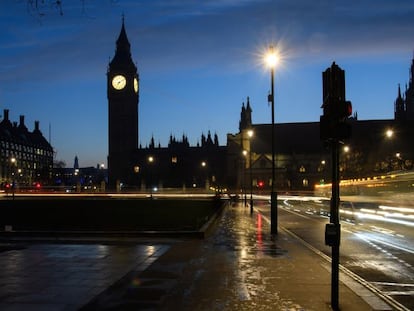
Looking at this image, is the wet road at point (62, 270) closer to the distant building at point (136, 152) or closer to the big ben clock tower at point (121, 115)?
the distant building at point (136, 152)

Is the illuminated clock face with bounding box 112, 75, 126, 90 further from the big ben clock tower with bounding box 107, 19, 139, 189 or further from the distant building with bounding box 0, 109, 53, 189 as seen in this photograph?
the distant building with bounding box 0, 109, 53, 189

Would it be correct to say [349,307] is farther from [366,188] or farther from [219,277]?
→ [366,188]

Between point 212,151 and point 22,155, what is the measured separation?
6216 centimetres

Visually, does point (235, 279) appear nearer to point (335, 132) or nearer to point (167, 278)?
point (167, 278)

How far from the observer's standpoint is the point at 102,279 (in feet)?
37.5

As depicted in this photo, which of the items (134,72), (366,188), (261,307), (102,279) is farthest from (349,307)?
(134,72)

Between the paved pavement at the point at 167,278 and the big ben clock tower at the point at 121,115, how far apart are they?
440ft

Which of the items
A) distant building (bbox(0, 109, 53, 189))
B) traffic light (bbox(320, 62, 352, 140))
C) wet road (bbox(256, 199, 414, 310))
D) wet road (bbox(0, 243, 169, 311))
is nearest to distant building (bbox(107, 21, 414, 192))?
distant building (bbox(0, 109, 53, 189))

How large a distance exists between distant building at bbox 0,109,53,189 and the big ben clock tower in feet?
83.9

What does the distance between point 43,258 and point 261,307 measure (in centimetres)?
766

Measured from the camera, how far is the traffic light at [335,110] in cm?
906

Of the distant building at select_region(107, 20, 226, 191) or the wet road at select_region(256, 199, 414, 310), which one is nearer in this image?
the wet road at select_region(256, 199, 414, 310)

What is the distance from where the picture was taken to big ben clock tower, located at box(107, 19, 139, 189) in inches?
5915

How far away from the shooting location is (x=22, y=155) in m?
176
